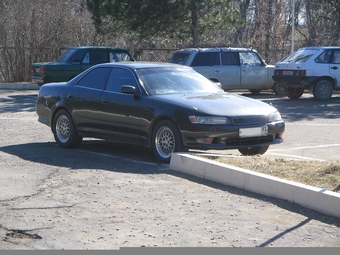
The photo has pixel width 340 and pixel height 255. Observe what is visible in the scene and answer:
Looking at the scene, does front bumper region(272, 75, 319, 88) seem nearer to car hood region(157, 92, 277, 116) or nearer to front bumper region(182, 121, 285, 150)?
car hood region(157, 92, 277, 116)

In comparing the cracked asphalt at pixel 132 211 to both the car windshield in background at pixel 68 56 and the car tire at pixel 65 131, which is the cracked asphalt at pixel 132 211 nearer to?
the car tire at pixel 65 131

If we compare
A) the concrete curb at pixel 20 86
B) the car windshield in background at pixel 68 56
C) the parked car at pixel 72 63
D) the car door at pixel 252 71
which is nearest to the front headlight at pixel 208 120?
the car door at pixel 252 71

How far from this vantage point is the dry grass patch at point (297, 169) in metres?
7.65

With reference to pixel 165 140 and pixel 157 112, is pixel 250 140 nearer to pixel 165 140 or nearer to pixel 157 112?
pixel 165 140

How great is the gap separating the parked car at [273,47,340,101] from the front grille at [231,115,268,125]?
11.1m

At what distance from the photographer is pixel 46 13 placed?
98.2 feet

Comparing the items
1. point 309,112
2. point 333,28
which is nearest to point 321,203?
point 309,112

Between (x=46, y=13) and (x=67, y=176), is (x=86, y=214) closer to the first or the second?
(x=67, y=176)

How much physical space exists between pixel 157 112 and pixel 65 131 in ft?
7.74

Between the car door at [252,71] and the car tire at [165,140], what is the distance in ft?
42.2

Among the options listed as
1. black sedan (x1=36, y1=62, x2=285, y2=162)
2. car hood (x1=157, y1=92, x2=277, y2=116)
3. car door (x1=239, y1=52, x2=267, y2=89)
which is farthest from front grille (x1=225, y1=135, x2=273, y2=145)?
car door (x1=239, y1=52, x2=267, y2=89)

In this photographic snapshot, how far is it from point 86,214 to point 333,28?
99.0 feet

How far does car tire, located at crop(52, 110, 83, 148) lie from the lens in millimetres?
11383

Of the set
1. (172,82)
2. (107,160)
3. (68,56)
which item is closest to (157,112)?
(172,82)
